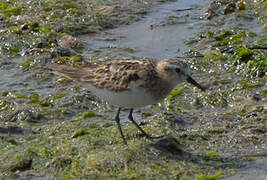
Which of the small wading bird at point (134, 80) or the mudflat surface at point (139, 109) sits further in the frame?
the small wading bird at point (134, 80)

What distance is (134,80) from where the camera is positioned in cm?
641

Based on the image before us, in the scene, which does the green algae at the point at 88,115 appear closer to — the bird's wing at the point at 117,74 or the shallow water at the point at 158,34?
the bird's wing at the point at 117,74

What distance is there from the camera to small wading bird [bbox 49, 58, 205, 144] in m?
6.39

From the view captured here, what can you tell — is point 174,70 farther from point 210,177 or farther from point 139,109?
point 210,177

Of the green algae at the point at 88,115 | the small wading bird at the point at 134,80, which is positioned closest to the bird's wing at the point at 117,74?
the small wading bird at the point at 134,80

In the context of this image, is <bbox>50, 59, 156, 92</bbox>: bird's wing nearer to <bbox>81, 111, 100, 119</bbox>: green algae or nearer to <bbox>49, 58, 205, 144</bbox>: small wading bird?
<bbox>49, 58, 205, 144</bbox>: small wading bird

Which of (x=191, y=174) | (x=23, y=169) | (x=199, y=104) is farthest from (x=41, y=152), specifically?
(x=199, y=104)

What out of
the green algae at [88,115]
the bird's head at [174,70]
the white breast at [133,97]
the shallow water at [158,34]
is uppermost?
the bird's head at [174,70]

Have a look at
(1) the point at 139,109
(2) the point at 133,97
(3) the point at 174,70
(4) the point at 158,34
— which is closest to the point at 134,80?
(2) the point at 133,97

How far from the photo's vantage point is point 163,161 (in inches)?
243

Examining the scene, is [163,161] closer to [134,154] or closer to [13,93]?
[134,154]

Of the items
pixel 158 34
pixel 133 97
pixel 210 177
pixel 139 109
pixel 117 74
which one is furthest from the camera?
pixel 158 34

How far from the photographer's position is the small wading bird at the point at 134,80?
6387 millimetres

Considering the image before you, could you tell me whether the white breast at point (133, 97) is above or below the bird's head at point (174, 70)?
below
